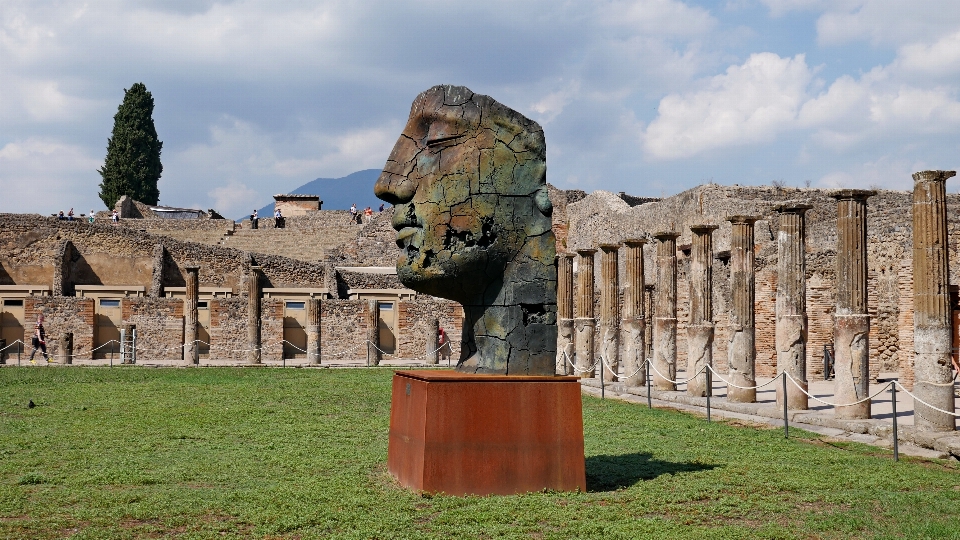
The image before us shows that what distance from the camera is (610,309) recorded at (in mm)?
21234

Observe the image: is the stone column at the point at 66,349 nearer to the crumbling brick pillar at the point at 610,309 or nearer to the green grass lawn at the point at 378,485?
the green grass lawn at the point at 378,485

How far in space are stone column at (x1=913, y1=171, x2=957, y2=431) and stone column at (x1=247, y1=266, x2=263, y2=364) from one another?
66.5 feet

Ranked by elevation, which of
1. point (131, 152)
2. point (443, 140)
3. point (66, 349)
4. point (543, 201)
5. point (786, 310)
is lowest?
point (66, 349)

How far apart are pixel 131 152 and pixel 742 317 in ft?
150

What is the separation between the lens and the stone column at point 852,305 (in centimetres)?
1325

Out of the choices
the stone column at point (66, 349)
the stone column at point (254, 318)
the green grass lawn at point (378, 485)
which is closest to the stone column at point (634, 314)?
the green grass lawn at point (378, 485)

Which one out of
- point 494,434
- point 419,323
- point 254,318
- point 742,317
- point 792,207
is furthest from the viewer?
point 419,323

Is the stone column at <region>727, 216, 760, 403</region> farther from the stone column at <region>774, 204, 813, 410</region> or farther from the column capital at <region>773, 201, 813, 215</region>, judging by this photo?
the column capital at <region>773, 201, 813, 215</region>

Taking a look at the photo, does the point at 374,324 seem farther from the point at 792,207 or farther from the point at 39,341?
the point at 792,207

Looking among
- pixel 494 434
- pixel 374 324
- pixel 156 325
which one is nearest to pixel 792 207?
pixel 494 434

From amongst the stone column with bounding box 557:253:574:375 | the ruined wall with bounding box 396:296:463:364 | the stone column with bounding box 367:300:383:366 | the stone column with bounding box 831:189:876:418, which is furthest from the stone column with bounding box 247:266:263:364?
the stone column with bounding box 831:189:876:418

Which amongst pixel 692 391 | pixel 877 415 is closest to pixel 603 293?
pixel 692 391

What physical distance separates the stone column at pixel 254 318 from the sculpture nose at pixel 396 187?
21005 millimetres

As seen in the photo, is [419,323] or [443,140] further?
[419,323]
